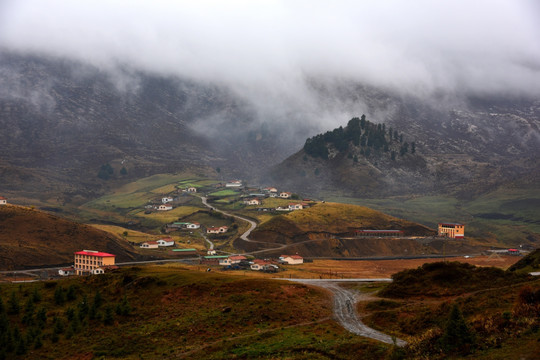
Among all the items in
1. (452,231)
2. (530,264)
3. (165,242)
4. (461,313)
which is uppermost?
(452,231)

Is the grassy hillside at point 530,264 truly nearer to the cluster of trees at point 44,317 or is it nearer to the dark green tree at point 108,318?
the cluster of trees at point 44,317

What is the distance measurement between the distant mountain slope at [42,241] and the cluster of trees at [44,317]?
53466 millimetres

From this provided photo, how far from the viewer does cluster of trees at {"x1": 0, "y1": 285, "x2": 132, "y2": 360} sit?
164 feet

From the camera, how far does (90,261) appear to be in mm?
111312

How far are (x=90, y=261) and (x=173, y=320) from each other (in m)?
65.5

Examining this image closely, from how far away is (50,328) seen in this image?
2131 inches

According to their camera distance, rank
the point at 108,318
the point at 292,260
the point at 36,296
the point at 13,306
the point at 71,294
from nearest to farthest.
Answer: the point at 108,318
the point at 13,306
the point at 36,296
the point at 71,294
the point at 292,260

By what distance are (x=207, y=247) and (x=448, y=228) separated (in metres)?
86.1

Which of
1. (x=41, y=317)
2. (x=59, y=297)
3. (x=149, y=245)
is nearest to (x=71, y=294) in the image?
(x=59, y=297)

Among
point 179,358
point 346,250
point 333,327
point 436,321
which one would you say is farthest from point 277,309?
point 346,250

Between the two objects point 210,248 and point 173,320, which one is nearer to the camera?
point 173,320

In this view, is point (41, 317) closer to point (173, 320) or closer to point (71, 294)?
point (71, 294)

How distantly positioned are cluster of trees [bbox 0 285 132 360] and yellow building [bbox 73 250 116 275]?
47497 mm

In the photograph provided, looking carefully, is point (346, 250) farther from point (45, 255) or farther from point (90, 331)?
point (90, 331)
